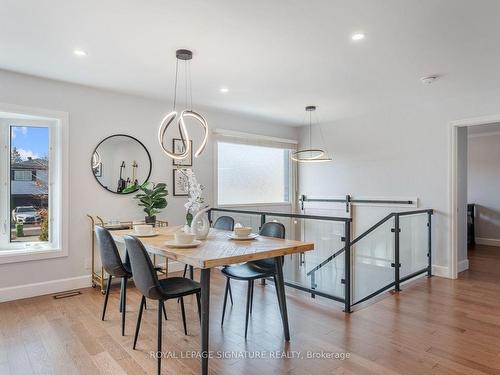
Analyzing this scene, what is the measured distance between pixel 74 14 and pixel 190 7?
0.88 m

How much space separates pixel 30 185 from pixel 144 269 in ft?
8.91

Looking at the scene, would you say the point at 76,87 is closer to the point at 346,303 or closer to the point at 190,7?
the point at 190,7

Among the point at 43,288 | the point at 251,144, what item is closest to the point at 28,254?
the point at 43,288

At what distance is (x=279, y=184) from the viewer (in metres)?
6.74

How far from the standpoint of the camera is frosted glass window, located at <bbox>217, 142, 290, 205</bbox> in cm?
575

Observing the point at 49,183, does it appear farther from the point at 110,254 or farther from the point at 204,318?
the point at 204,318

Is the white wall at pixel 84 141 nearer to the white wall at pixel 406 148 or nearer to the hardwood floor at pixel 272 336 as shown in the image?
the hardwood floor at pixel 272 336

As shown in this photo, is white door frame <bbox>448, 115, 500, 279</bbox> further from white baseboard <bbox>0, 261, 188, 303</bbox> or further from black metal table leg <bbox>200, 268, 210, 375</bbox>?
white baseboard <bbox>0, 261, 188, 303</bbox>

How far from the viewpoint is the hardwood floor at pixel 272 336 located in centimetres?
235

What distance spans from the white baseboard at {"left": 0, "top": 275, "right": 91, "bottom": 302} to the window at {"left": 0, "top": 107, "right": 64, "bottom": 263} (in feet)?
1.13

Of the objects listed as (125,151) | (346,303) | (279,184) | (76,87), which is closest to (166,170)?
(125,151)

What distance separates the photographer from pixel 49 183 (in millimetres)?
4156

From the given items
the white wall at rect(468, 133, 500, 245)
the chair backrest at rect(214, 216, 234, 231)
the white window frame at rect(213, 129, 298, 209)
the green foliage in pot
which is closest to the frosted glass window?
the white window frame at rect(213, 129, 298, 209)

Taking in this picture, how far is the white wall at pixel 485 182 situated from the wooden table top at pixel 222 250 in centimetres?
648
